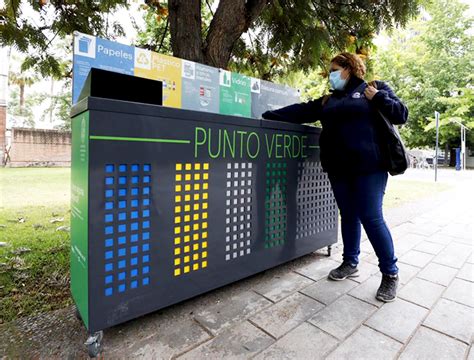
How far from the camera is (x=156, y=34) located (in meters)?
4.79

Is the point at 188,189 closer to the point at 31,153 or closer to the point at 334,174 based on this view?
the point at 334,174

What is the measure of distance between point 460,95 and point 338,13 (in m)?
24.5

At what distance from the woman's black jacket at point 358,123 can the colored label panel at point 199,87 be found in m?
0.82

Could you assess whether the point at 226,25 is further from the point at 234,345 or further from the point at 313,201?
the point at 234,345

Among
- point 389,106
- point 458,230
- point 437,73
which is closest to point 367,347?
point 389,106

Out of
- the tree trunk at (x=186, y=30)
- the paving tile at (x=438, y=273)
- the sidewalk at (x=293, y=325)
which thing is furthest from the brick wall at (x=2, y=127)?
the paving tile at (x=438, y=273)

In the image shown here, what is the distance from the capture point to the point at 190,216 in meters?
1.81

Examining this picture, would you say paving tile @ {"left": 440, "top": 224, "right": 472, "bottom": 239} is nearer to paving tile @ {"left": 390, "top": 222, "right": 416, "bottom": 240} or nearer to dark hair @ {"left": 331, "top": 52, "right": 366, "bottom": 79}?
paving tile @ {"left": 390, "top": 222, "right": 416, "bottom": 240}

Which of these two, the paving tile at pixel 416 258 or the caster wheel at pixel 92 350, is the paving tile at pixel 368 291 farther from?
the caster wheel at pixel 92 350

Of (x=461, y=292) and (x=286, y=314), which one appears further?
(x=461, y=292)

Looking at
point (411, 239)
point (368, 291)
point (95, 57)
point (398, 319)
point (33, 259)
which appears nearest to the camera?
point (95, 57)

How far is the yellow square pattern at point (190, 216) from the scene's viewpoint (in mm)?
1758

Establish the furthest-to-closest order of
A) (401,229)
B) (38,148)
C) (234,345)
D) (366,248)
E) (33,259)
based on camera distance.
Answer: (38,148) < (401,229) < (366,248) < (33,259) < (234,345)

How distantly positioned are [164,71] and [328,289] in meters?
1.88
